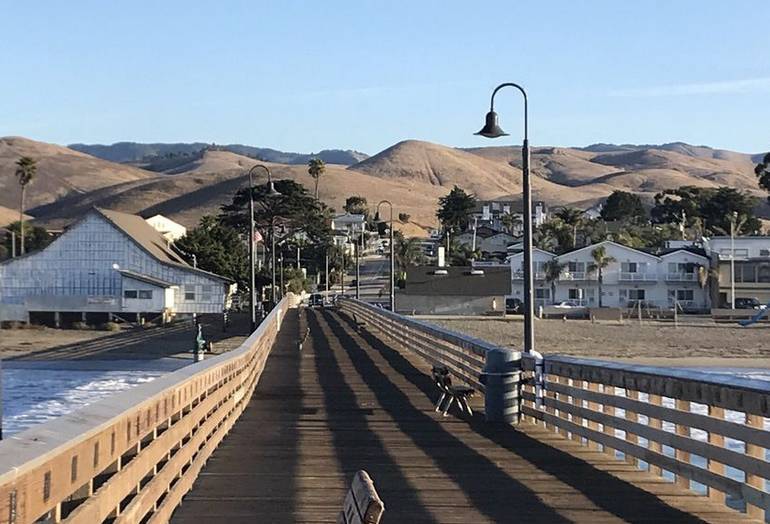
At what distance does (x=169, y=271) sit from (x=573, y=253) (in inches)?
1376

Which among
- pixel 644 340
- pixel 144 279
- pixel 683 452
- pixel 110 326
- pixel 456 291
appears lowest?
pixel 644 340

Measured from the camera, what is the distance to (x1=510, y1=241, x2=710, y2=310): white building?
98312 mm

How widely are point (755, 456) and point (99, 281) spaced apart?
8656 cm

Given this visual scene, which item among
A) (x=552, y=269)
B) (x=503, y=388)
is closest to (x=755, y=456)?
(x=503, y=388)

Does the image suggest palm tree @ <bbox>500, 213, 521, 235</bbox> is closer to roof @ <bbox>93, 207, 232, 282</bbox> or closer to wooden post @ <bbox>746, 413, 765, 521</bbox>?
roof @ <bbox>93, 207, 232, 282</bbox>

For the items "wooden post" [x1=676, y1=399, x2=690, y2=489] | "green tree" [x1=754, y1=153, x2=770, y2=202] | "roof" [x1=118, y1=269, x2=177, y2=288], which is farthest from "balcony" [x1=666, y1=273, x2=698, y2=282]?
"wooden post" [x1=676, y1=399, x2=690, y2=489]

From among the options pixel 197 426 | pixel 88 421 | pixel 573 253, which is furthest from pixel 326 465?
pixel 573 253

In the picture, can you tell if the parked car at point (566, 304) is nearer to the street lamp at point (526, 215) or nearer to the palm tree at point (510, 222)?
the palm tree at point (510, 222)

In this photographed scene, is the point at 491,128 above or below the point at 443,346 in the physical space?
above

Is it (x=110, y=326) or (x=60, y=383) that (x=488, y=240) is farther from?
(x=60, y=383)

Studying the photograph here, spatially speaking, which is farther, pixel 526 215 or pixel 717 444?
pixel 526 215

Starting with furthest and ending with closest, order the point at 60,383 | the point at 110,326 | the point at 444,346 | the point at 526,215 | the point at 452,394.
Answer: the point at 110,326 < the point at 60,383 < the point at 444,346 < the point at 526,215 < the point at 452,394

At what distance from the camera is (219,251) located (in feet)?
347

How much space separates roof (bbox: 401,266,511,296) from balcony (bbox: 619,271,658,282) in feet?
33.1
